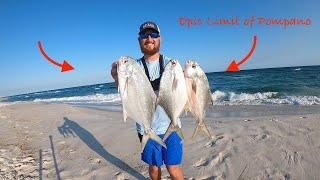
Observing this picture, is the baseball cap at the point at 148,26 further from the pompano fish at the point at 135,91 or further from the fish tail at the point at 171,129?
the fish tail at the point at 171,129

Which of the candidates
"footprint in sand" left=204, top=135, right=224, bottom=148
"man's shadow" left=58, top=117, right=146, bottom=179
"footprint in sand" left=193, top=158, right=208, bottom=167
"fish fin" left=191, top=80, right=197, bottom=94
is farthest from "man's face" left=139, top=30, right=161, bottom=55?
"footprint in sand" left=204, top=135, right=224, bottom=148

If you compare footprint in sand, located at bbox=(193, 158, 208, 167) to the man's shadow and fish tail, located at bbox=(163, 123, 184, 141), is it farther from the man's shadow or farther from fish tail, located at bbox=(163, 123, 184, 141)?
fish tail, located at bbox=(163, 123, 184, 141)

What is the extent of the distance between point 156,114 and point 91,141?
17.5ft

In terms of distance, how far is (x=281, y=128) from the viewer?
7.90 m

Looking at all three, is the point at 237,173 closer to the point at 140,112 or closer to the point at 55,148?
the point at 140,112

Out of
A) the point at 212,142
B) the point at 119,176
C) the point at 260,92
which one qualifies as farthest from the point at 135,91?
the point at 260,92

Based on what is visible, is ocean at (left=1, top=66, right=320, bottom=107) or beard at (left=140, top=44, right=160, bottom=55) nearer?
beard at (left=140, top=44, right=160, bottom=55)

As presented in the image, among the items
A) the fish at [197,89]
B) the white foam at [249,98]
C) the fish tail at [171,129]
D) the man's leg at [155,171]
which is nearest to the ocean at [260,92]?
the white foam at [249,98]

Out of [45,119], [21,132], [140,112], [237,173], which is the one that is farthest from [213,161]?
[45,119]

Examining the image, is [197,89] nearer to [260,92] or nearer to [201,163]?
[201,163]

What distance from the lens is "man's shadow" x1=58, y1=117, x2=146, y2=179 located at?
658 centimetres

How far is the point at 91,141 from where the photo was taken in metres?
9.14

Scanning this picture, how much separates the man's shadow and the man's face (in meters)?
2.89

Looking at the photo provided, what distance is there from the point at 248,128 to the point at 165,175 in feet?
10.4
